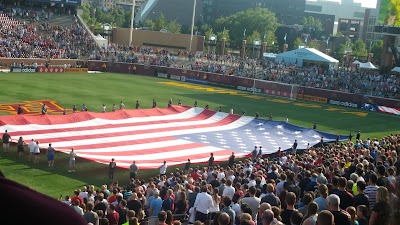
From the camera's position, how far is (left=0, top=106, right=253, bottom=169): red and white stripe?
24.1 meters

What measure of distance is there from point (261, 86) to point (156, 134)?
→ 30.0 metres

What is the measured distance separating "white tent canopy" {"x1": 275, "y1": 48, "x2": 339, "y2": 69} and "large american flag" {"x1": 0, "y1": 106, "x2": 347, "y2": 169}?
3219 cm

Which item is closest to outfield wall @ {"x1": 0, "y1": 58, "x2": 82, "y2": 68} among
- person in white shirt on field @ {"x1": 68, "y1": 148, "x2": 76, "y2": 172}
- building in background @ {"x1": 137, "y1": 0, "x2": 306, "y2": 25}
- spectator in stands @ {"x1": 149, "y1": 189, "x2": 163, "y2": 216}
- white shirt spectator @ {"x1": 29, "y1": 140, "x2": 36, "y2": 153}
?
white shirt spectator @ {"x1": 29, "y1": 140, "x2": 36, "y2": 153}

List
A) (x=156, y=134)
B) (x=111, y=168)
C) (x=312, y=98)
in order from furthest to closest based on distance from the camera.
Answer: (x=312, y=98) < (x=156, y=134) < (x=111, y=168)

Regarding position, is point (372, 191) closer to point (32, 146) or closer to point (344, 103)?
point (32, 146)

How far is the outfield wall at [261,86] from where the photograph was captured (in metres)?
53.7

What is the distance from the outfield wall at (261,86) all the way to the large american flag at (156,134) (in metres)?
21.5

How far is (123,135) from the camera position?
27938 millimetres

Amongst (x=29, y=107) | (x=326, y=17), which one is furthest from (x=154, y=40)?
(x=326, y=17)

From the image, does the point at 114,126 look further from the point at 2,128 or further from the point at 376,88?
the point at 376,88

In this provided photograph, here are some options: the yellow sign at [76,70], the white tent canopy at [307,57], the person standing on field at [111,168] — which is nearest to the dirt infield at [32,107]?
the person standing on field at [111,168]

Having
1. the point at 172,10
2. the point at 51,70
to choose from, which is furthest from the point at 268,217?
the point at 172,10

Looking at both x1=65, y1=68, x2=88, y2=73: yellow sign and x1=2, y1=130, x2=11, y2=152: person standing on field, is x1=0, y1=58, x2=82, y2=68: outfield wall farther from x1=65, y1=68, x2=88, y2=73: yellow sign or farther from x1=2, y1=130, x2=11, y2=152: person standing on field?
x1=2, y1=130, x2=11, y2=152: person standing on field

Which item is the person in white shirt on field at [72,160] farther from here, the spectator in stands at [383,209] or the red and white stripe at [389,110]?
the red and white stripe at [389,110]
